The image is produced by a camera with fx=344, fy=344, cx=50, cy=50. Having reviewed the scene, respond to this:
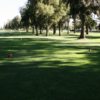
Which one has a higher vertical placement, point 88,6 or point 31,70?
point 88,6

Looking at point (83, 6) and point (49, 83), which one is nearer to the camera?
point (49, 83)

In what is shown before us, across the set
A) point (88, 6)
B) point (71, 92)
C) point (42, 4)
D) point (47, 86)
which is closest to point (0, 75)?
point (47, 86)

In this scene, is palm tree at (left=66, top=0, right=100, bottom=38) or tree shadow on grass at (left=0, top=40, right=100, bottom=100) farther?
palm tree at (left=66, top=0, right=100, bottom=38)

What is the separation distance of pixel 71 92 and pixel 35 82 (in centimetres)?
236

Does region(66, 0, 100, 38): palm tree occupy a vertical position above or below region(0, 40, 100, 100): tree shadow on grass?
above

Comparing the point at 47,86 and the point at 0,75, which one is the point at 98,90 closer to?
the point at 47,86

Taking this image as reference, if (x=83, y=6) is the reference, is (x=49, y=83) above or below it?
below

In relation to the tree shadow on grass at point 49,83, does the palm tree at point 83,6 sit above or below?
above

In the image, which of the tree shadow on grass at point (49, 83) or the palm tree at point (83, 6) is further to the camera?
the palm tree at point (83, 6)

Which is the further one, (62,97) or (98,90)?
(98,90)

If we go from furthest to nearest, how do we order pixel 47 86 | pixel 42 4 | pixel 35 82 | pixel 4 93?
pixel 42 4
pixel 35 82
pixel 47 86
pixel 4 93

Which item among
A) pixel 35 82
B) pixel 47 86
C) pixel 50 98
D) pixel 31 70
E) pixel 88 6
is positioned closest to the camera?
pixel 50 98

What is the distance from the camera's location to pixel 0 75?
1559 cm

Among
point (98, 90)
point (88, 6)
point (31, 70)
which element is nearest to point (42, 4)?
point (88, 6)
